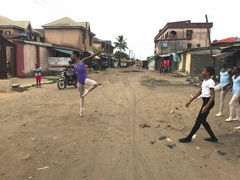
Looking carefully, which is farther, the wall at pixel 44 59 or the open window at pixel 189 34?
the open window at pixel 189 34

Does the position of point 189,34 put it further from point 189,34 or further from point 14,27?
point 14,27

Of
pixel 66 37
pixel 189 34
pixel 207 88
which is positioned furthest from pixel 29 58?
pixel 189 34

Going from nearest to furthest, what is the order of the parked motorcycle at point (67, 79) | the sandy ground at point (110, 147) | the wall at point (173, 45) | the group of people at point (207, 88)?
the sandy ground at point (110, 147) < the group of people at point (207, 88) < the parked motorcycle at point (67, 79) < the wall at point (173, 45)

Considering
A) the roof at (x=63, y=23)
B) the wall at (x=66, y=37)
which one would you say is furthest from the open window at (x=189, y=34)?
the roof at (x=63, y=23)

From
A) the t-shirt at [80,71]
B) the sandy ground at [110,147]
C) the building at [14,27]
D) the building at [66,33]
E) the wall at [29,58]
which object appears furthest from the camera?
the building at [14,27]

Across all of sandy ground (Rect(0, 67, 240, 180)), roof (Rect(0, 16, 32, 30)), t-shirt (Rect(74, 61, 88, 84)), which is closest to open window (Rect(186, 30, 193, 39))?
roof (Rect(0, 16, 32, 30))

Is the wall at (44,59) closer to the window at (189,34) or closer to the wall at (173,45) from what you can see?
the wall at (173,45)

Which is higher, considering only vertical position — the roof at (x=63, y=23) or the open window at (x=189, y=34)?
the open window at (x=189, y=34)

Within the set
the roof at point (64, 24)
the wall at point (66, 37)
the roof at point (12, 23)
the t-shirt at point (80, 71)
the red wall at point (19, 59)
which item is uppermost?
the roof at point (12, 23)

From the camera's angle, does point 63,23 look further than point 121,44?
No

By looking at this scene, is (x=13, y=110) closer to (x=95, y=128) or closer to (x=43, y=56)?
(x=95, y=128)

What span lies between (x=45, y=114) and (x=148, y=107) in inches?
144

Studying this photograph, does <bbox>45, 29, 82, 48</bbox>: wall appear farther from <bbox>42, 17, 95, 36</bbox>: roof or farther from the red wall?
the red wall

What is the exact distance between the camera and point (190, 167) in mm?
3086
